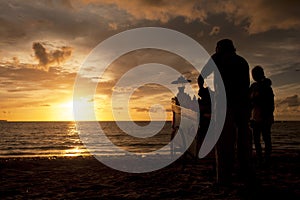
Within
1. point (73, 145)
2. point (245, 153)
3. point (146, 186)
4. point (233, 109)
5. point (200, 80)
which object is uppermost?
point (200, 80)

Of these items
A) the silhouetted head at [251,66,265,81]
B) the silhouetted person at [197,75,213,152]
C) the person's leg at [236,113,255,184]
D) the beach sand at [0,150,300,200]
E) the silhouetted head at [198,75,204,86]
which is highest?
the silhouetted head at [251,66,265,81]

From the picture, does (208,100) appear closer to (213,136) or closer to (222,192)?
(213,136)

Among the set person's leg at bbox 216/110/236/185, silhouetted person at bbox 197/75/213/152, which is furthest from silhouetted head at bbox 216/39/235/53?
person's leg at bbox 216/110/236/185

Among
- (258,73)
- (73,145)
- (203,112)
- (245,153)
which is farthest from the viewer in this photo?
(73,145)

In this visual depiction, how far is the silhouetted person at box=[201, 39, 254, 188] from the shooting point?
548 centimetres

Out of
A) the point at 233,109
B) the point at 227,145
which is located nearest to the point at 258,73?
the point at 233,109

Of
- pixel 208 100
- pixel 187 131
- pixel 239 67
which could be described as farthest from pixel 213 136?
pixel 187 131

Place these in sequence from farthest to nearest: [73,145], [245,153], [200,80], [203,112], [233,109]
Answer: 1. [73,145]
2. [203,112]
3. [200,80]
4. [245,153]
5. [233,109]

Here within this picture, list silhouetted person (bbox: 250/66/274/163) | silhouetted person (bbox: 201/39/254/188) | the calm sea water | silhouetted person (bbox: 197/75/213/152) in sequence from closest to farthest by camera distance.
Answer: silhouetted person (bbox: 201/39/254/188) → silhouetted person (bbox: 197/75/213/152) → silhouetted person (bbox: 250/66/274/163) → the calm sea water

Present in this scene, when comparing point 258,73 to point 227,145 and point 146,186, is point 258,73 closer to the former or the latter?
point 227,145

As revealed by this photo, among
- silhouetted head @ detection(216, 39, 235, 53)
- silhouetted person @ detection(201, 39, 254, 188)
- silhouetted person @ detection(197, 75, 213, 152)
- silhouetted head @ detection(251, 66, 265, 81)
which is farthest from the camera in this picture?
silhouetted head @ detection(251, 66, 265, 81)

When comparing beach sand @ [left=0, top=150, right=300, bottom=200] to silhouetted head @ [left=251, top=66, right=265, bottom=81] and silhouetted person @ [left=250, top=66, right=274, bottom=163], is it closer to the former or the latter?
silhouetted person @ [left=250, top=66, right=274, bottom=163]

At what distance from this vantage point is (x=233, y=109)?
5484 mm

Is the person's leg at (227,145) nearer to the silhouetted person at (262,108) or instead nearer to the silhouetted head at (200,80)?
the silhouetted head at (200,80)
